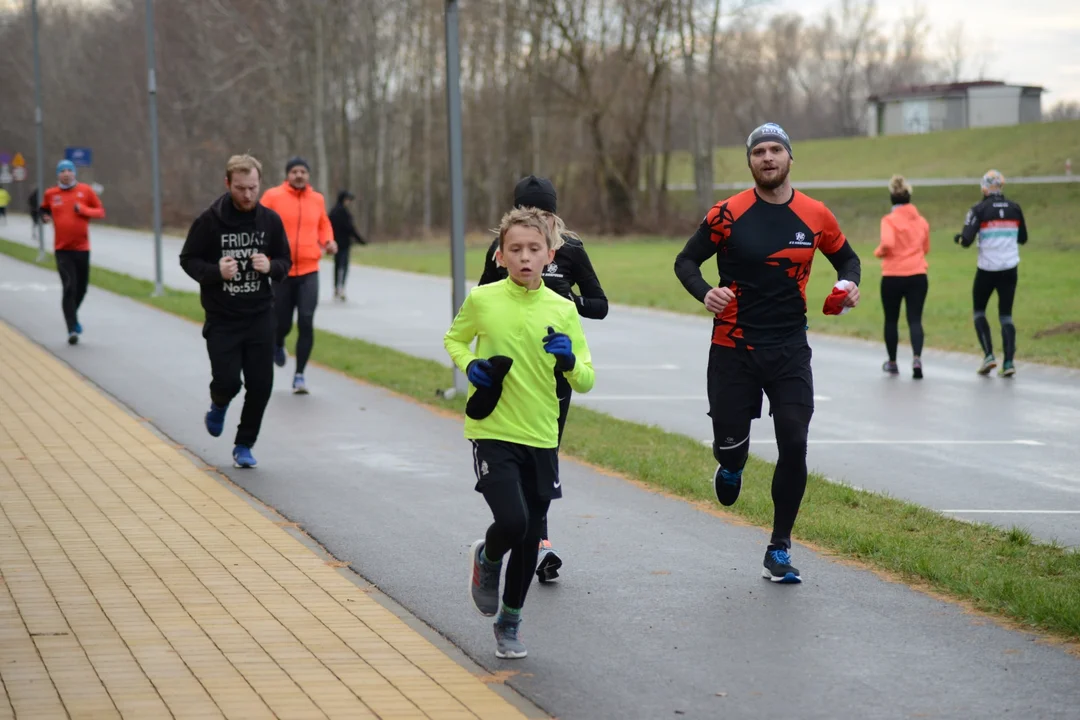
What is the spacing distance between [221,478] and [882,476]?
14.2 feet

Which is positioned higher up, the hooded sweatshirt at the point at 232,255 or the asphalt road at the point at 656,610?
the hooded sweatshirt at the point at 232,255

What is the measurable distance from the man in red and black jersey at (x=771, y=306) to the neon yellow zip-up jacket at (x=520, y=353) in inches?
45.6

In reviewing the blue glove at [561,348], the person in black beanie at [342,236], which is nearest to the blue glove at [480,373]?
the blue glove at [561,348]

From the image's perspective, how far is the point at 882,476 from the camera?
33.0 ft

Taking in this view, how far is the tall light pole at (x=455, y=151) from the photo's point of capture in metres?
13.3

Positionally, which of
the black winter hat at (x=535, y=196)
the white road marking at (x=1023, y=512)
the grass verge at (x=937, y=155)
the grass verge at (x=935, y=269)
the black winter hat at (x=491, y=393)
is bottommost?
the white road marking at (x=1023, y=512)

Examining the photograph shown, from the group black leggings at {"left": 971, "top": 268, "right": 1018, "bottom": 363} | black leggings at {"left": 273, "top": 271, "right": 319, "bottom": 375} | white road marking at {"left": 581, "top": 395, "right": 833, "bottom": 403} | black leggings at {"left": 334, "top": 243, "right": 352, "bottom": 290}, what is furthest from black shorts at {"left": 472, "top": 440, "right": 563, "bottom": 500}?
black leggings at {"left": 334, "top": 243, "right": 352, "bottom": 290}

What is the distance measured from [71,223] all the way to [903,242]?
9.25 meters

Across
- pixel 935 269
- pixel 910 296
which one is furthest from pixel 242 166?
pixel 935 269

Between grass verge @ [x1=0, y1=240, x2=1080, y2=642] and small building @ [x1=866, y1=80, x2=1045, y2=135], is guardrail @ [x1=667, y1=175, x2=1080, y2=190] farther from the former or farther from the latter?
A: grass verge @ [x1=0, y1=240, x2=1080, y2=642]

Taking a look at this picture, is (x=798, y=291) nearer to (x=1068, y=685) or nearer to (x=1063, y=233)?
(x=1068, y=685)

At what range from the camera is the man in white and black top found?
15562mm

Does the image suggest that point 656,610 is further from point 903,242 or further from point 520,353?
point 903,242

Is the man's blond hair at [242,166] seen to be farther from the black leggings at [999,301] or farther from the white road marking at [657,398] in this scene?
the black leggings at [999,301]
